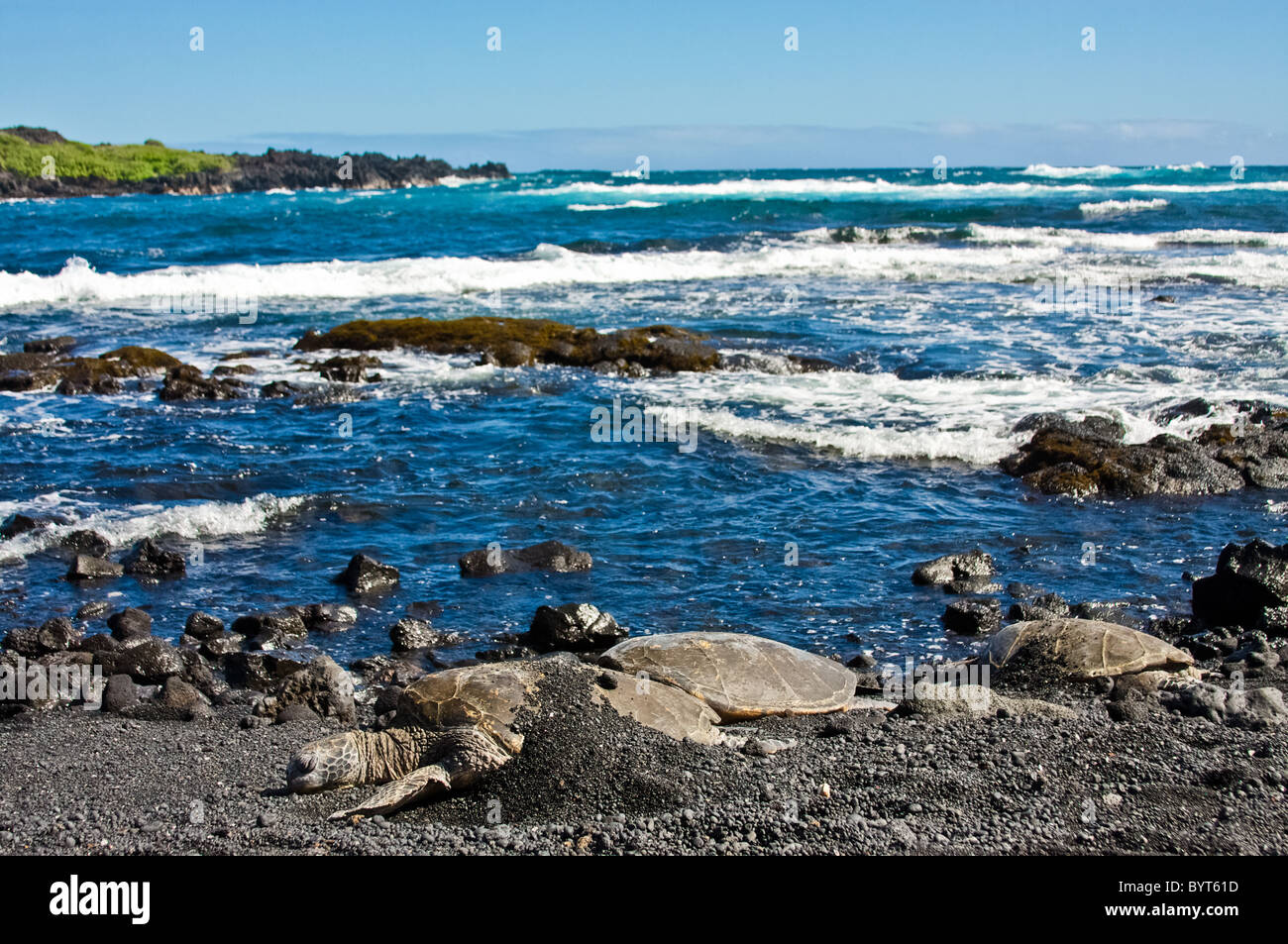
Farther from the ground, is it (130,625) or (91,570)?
(91,570)

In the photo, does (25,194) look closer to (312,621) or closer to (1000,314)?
(1000,314)

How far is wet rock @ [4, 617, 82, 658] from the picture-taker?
6.71m

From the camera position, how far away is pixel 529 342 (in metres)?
17.8

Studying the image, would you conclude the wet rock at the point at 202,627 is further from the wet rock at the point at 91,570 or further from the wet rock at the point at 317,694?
the wet rock at the point at 91,570

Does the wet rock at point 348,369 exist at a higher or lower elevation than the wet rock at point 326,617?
→ higher

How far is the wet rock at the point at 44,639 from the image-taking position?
6.71 m

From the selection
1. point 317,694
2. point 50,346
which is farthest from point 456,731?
point 50,346

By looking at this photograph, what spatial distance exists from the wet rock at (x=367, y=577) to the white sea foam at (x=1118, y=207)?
144 ft

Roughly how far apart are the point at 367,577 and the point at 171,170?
107621 millimetres

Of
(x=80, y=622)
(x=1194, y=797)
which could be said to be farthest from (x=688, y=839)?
(x=80, y=622)

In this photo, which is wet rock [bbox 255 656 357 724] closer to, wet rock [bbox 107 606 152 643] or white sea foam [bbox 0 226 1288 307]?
wet rock [bbox 107 606 152 643]

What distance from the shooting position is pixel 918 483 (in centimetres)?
1049

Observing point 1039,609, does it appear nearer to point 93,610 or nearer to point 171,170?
point 93,610

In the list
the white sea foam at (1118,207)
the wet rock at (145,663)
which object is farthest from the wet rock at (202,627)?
the white sea foam at (1118,207)
